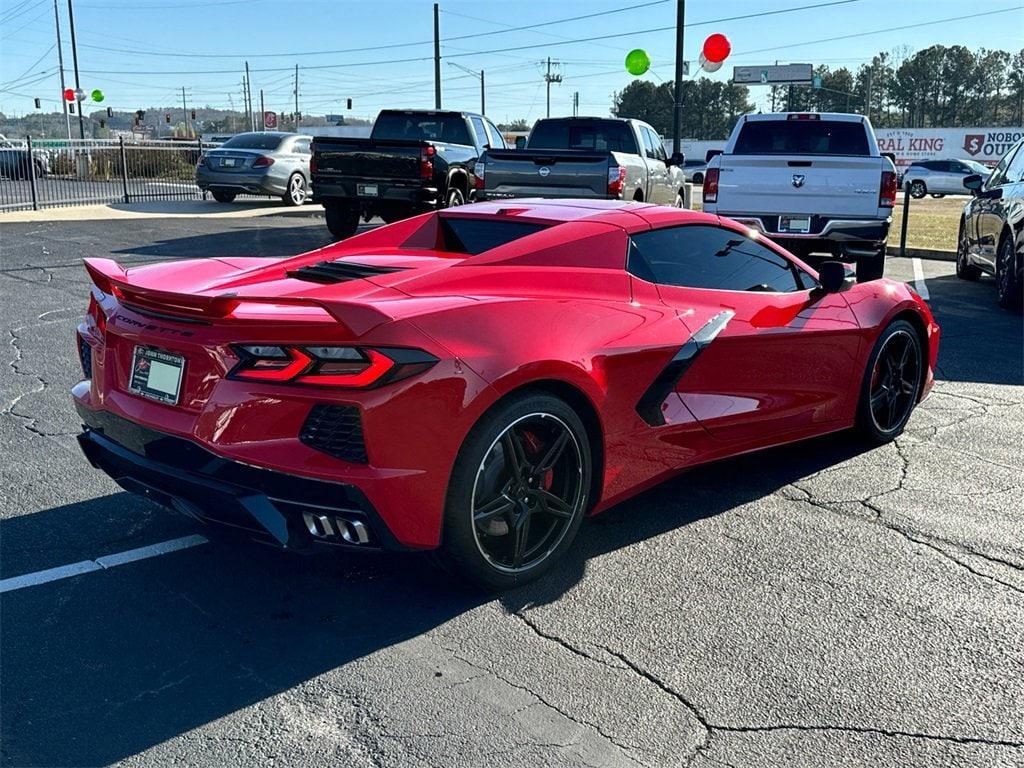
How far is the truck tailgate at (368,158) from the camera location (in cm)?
1451

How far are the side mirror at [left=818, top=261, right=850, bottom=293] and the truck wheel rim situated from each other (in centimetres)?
205

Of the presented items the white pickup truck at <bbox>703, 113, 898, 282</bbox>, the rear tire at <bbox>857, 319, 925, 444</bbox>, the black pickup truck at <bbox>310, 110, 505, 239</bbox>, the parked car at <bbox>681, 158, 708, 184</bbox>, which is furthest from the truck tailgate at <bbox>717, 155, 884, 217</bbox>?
the parked car at <bbox>681, 158, 708, 184</bbox>

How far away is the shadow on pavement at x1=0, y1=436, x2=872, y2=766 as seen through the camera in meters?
2.84

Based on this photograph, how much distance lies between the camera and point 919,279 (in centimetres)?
1313

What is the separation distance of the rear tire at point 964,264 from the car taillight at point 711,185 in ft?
11.9

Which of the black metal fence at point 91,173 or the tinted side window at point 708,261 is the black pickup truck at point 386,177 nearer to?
the black metal fence at point 91,173

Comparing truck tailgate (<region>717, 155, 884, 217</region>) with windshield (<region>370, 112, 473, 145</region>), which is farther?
windshield (<region>370, 112, 473, 145</region>)

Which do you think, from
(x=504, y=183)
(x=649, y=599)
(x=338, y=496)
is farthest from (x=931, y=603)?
(x=504, y=183)

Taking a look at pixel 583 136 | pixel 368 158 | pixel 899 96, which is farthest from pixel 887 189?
pixel 899 96

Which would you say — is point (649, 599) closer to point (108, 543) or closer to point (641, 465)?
point (641, 465)

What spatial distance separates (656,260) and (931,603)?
182 centimetres

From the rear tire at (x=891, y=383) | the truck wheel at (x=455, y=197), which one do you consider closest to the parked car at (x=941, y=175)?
the truck wheel at (x=455, y=197)

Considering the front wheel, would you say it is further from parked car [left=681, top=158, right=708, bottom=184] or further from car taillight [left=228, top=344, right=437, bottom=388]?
parked car [left=681, top=158, right=708, bottom=184]

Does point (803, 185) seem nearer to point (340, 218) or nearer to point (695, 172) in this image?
point (340, 218)
